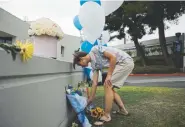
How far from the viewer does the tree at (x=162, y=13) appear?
65.1ft

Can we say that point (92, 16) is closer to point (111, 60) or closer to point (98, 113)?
point (111, 60)

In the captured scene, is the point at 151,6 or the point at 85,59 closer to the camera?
the point at 85,59

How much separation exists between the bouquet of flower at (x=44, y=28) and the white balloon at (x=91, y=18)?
1.11 m

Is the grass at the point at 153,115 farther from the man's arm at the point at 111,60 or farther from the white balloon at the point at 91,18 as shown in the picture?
the white balloon at the point at 91,18

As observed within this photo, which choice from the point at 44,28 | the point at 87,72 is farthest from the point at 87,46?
the point at 44,28

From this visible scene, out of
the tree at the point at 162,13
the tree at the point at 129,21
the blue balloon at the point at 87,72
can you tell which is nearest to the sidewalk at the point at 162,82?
the blue balloon at the point at 87,72

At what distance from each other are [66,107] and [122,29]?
20.4 meters

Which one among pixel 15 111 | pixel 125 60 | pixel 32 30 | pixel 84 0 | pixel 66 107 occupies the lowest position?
pixel 66 107

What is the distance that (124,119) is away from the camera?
3795 millimetres

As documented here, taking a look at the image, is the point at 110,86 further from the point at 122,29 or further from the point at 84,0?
the point at 122,29

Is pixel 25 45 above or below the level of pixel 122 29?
below

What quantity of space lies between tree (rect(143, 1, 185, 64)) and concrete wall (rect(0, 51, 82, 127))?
1785 cm

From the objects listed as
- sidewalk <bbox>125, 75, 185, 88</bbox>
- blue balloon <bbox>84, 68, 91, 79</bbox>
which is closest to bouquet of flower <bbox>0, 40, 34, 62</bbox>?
blue balloon <bbox>84, 68, 91, 79</bbox>

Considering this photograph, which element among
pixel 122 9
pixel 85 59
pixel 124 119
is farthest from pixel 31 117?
pixel 122 9
